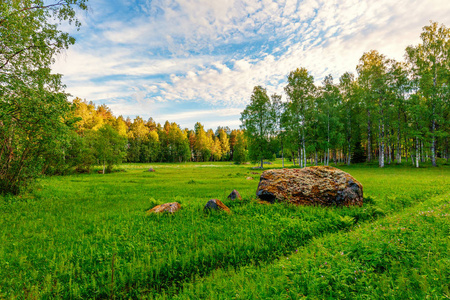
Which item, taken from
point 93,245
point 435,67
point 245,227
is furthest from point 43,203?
point 435,67

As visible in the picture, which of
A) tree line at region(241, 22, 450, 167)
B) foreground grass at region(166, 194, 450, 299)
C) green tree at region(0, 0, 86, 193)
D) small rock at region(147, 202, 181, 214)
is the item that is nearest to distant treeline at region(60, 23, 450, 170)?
tree line at region(241, 22, 450, 167)

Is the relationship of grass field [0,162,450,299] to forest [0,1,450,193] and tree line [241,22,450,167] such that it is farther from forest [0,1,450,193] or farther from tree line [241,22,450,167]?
tree line [241,22,450,167]

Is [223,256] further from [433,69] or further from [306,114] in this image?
[433,69]

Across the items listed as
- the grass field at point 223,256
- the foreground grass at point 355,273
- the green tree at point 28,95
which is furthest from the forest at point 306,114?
the foreground grass at point 355,273

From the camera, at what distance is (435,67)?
33.8 m

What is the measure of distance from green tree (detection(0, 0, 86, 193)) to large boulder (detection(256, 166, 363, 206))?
1264cm

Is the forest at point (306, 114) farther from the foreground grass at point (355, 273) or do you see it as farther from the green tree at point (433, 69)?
the foreground grass at point (355, 273)

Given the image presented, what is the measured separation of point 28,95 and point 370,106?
47674mm

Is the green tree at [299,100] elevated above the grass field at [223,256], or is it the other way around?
the green tree at [299,100]

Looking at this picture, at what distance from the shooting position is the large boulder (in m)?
9.94

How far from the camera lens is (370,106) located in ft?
118

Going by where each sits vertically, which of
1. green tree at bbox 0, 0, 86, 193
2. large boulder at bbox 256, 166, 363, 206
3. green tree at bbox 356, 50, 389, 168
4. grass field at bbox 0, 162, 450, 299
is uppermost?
green tree at bbox 356, 50, 389, 168

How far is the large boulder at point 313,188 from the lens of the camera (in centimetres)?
994

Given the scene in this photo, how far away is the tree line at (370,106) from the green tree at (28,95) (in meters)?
33.7
